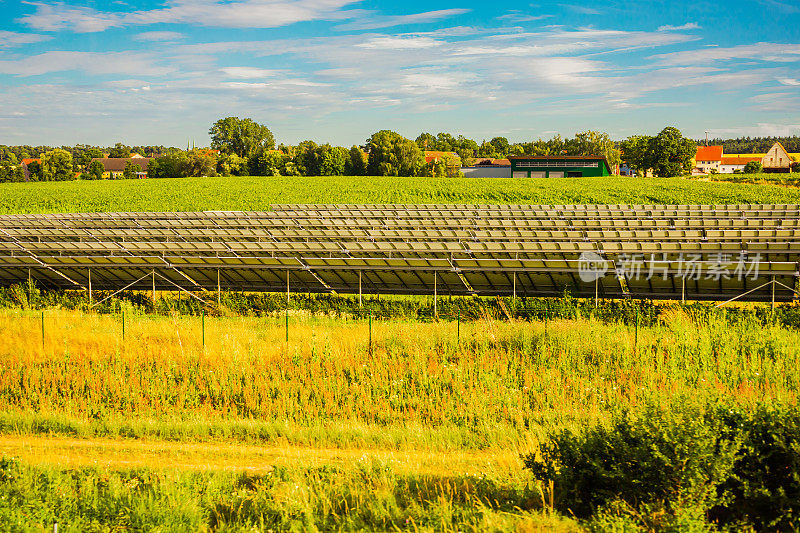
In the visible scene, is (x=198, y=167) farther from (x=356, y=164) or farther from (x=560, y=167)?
(x=560, y=167)

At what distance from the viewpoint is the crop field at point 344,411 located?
831 cm

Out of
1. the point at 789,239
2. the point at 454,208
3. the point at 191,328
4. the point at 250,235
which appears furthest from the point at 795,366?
the point at 454,208

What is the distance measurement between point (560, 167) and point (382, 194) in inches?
1258

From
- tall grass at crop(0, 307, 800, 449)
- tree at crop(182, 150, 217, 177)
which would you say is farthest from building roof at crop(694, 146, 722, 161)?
tall grass at crop(0, 307, 800, 449)

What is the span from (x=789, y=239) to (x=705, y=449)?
17.8 m

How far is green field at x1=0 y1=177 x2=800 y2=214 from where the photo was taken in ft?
200

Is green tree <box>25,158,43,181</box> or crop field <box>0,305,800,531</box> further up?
green tree <box>25,158,43,181</box>

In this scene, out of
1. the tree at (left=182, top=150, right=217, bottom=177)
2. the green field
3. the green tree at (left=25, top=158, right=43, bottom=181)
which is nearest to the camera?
the green field

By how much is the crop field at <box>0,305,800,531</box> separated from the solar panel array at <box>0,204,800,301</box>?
7.19 ft

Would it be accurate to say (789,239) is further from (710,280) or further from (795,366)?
(795,366)

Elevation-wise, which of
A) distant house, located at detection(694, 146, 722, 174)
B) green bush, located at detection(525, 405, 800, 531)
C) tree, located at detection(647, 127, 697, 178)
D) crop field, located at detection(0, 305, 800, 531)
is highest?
distant house, located at detection(694, 146, 722, 174)

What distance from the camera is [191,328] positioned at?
1780 cm

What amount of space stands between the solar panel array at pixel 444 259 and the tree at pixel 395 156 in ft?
261

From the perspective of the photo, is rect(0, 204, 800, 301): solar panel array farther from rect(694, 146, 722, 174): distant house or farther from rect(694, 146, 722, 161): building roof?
rect(694, 146, 722, 161): building roof
